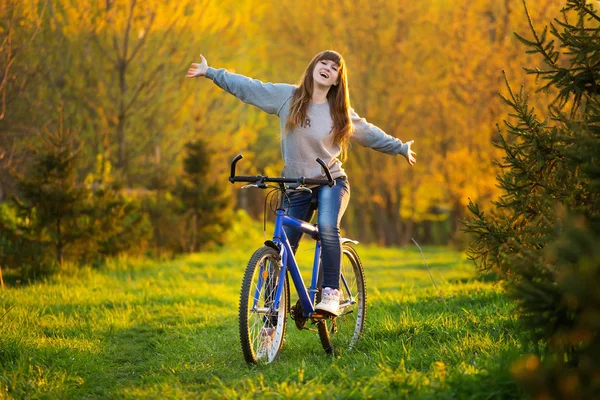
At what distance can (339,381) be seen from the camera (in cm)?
424

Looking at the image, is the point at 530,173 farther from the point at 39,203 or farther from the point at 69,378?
the point at 39,203

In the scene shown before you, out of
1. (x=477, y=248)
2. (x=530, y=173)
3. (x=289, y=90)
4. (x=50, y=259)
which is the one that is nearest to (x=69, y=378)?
(x=289, y=90)

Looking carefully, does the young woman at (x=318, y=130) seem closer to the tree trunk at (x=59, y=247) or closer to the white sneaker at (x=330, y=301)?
the white sneaker at (x=330, y=301)

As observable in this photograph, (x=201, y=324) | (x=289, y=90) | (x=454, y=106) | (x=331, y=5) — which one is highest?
(x=331, y=5)

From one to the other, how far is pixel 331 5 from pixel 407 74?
301cm

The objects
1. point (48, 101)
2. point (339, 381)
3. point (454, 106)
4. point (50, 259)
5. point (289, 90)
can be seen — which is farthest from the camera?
point (454, 106)

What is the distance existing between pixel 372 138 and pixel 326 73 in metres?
0.58

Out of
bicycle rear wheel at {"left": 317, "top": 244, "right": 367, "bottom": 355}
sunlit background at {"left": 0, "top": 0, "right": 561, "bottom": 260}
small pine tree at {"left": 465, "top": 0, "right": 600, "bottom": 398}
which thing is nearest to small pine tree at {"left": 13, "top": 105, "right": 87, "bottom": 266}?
sunlit background at {"left": 0, "top": 0, "right": 561, "bottom": 260}

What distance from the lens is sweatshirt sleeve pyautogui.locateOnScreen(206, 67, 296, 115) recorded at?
5312 mm

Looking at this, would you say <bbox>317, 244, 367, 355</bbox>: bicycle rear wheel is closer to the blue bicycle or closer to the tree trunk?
the blue bicycle

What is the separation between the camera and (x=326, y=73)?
5.30 m

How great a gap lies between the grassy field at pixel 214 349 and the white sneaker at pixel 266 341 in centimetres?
13

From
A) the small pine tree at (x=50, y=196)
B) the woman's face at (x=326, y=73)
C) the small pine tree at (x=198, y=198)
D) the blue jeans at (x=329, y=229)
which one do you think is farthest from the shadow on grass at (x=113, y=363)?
the small pine tree at (x=198, y=198)

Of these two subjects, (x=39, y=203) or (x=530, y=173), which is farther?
(x=39, y=203)
